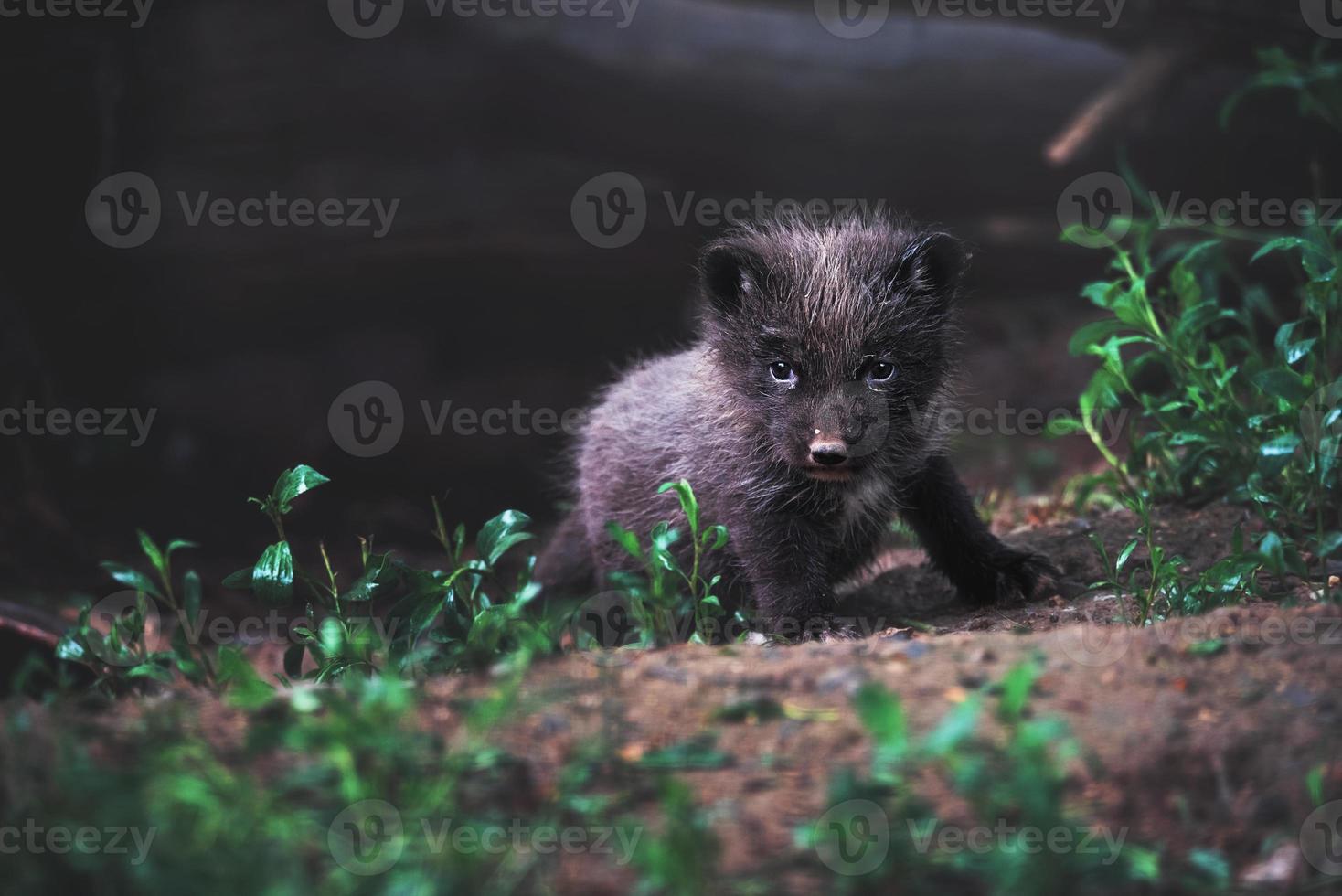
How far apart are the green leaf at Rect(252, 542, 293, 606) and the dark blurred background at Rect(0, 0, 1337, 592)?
11.0 feet

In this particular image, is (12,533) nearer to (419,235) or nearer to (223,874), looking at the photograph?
(419,235)

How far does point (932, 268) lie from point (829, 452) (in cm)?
120

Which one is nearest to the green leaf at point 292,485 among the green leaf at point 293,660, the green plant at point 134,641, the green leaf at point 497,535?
the green plant at point 134,641

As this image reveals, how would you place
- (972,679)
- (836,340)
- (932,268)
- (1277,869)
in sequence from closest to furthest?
(1277,869) < (972,679) < (836,340) < (932,268)

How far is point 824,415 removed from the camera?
4898 mm

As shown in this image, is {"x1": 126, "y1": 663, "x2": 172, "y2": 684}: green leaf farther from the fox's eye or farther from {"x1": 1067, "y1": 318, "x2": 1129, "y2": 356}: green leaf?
{"x1": 1067, "y1": 318, "x2": 1129, "y2": 356}: green leaf

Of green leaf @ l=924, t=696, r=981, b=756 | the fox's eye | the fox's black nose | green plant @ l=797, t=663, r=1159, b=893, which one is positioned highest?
the fox's eye

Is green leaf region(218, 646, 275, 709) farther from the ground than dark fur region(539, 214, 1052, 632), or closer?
closer

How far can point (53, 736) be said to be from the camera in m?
3.05

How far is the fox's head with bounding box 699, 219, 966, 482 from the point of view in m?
4.98

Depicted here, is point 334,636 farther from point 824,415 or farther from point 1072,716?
point 1072,716

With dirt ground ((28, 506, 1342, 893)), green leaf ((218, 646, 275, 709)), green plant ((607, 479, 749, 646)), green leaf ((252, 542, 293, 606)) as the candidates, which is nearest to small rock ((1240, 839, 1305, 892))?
Result: dirt ground ((28, 506, 1342, 893))

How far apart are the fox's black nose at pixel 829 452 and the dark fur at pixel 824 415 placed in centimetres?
10

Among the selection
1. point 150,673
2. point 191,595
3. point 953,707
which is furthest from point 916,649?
point 150,673
